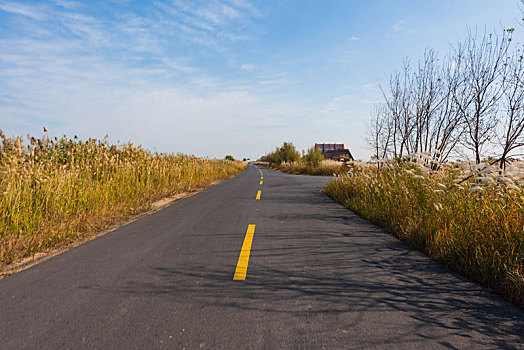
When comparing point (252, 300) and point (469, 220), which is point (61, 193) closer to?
point (252, 300)

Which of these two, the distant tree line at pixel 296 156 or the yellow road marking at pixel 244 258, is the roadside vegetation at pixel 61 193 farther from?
the distant tree line at pixel 296 156

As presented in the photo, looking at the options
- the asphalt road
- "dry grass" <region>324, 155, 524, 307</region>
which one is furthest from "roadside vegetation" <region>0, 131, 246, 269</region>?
"dry grass" <region>324, 155, 524, 307</region>

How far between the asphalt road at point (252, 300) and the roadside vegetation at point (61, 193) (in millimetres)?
737

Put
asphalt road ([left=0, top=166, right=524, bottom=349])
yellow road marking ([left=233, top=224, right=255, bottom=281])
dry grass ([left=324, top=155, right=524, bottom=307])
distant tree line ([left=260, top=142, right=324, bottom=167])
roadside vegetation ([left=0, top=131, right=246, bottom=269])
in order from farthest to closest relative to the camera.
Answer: distant tree line ([left=260, top=142, right=324, bottom=167]) < roadside vegetation ([left=0, top=131, right=246, bottom=269]) < yellow road marking ([left=233, top=224, right=255, bottom=281]) < dry grass ([left=324, top=155, right=524, bottom=307]) < asphalt road ([left=0, top=166, right=524, bottom=349])

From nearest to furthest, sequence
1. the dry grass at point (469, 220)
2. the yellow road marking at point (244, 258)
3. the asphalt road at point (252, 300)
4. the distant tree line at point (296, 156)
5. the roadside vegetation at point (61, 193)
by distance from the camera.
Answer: the asphalt road at point (252, 300)
the dry grass at point (469, 220)
the yellow road marking at point (244, 258)
the roadside vegetation at point (61, 193)
the distant tree line at point (296, 156)

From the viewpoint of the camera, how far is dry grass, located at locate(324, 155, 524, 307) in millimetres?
3357

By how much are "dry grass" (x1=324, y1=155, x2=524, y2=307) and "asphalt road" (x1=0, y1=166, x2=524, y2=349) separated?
0.89ft

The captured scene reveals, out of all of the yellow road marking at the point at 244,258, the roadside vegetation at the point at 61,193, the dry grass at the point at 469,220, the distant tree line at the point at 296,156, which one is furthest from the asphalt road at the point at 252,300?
the distant tree line at the point at 296,156

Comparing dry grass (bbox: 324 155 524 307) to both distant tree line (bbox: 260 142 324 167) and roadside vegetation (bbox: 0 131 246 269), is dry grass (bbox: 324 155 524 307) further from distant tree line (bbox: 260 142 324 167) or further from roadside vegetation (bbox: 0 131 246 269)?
distant tree line (bbox: 260 142 324 167)

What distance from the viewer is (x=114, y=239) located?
17.4 ft

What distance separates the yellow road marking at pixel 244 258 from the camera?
353 cm

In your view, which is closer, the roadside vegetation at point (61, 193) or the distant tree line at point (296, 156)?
the roadside vegetation at point (61, 193)

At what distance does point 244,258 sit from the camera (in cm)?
413

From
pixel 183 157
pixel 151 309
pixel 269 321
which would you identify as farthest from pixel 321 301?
pixel 183 157
